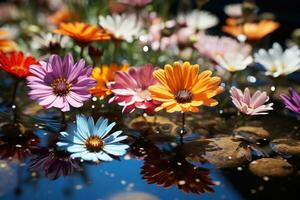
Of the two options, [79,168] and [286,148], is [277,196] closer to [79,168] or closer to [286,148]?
[286,148]

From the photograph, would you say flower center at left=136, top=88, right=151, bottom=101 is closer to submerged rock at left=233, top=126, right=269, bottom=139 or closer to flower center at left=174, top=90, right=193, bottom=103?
flower center at left=174, top=90, right=193, bottom=103

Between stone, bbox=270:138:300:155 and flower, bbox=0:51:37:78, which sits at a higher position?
flower, bbox=0:51:37:78

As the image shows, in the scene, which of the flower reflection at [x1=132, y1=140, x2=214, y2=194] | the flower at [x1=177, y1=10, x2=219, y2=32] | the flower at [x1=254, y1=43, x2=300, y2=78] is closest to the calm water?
the flower reflection at [x1=132, y1=140, x2=214, y2=194]

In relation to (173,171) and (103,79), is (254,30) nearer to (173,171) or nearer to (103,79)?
(103,79)

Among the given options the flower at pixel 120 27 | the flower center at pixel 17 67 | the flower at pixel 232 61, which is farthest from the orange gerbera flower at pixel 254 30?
the flower center at pixel 17 67

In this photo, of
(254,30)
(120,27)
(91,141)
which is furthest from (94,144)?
(254,30)

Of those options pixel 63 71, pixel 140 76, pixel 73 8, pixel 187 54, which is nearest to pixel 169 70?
pixel 140 76
